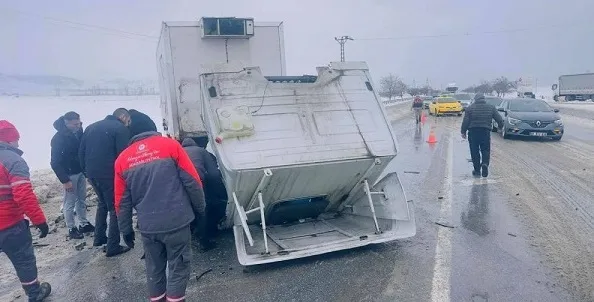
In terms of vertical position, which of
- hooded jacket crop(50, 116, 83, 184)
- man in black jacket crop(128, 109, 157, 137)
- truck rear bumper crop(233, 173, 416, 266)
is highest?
man in black jacket crop(128, 109, 157, 137)

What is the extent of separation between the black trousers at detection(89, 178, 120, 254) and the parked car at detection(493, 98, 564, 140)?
11.7 metres

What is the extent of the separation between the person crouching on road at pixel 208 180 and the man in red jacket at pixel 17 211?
161 centimetres

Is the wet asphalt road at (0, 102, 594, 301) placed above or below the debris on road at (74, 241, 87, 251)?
below

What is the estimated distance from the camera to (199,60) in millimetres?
6613

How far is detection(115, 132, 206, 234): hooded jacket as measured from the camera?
3203 mm

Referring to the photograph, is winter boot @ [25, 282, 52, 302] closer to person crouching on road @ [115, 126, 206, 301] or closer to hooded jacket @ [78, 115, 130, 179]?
person crouching on road @ [115, 126, 206, 301]

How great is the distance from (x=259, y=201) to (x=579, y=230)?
3.95 metres

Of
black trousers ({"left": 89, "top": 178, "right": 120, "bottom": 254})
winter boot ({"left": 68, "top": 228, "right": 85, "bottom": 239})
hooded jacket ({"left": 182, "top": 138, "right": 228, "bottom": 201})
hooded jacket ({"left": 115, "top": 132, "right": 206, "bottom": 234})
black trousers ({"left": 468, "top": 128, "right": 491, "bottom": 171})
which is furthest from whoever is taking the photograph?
black trousers ({"left": 468, "top": 128, "right": 491, "bottom": 171})

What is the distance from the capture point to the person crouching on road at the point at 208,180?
4.75 m

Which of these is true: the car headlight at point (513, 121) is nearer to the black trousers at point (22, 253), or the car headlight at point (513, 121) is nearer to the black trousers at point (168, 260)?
the black trousers at point (168, 260)

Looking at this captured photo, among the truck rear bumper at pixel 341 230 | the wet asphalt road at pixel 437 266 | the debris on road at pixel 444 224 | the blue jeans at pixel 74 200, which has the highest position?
the blue jeans at pixel 74 200

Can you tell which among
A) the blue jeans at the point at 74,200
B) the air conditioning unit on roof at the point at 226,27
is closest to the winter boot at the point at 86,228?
the blue jeans at the point at 74,200

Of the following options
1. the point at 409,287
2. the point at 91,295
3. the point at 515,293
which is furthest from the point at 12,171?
the point at 515,293

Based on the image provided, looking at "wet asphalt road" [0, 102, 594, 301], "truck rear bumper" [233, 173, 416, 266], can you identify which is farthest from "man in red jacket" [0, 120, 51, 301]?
"truck rear bumper" [233, 173, 416, 266]
